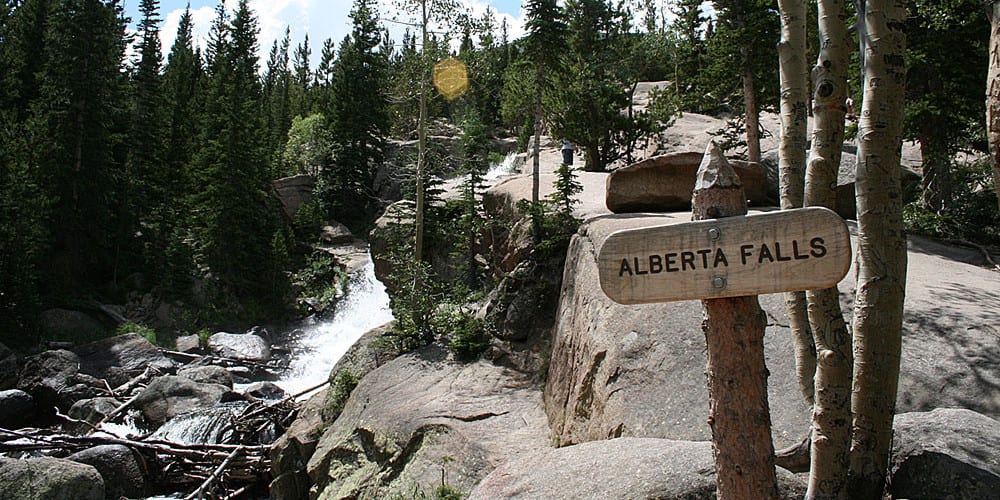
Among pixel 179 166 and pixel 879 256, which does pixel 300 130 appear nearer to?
pixel 179 166

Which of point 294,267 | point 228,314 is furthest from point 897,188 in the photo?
point 294,267

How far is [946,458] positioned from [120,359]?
2268 cm

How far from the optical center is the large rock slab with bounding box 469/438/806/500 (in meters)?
3.74

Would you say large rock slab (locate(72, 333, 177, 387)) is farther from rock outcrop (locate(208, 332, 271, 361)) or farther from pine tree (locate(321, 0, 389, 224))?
pine tree (locate(321, 0, 389, 224))

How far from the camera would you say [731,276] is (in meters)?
2.80

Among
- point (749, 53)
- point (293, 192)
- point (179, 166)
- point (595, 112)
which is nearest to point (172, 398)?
point (595, 112)

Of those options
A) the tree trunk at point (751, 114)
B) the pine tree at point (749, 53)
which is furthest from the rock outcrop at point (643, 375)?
the pine tree at point (749, 53)

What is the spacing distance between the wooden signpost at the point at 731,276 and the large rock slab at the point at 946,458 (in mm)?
1383

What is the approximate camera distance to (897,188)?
3.74m

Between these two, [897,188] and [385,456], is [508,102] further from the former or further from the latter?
[897,188]

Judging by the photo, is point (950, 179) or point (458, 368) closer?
point (458, 368)

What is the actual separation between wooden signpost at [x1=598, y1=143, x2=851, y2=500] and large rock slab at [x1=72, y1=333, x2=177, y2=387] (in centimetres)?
2059

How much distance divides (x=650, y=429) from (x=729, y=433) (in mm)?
3221

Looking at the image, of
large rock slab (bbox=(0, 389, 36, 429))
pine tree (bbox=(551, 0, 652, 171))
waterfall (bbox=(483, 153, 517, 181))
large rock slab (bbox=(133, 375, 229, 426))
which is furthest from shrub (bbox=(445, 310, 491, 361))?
waterfall (bbox=(483, 153, 517, 181))
